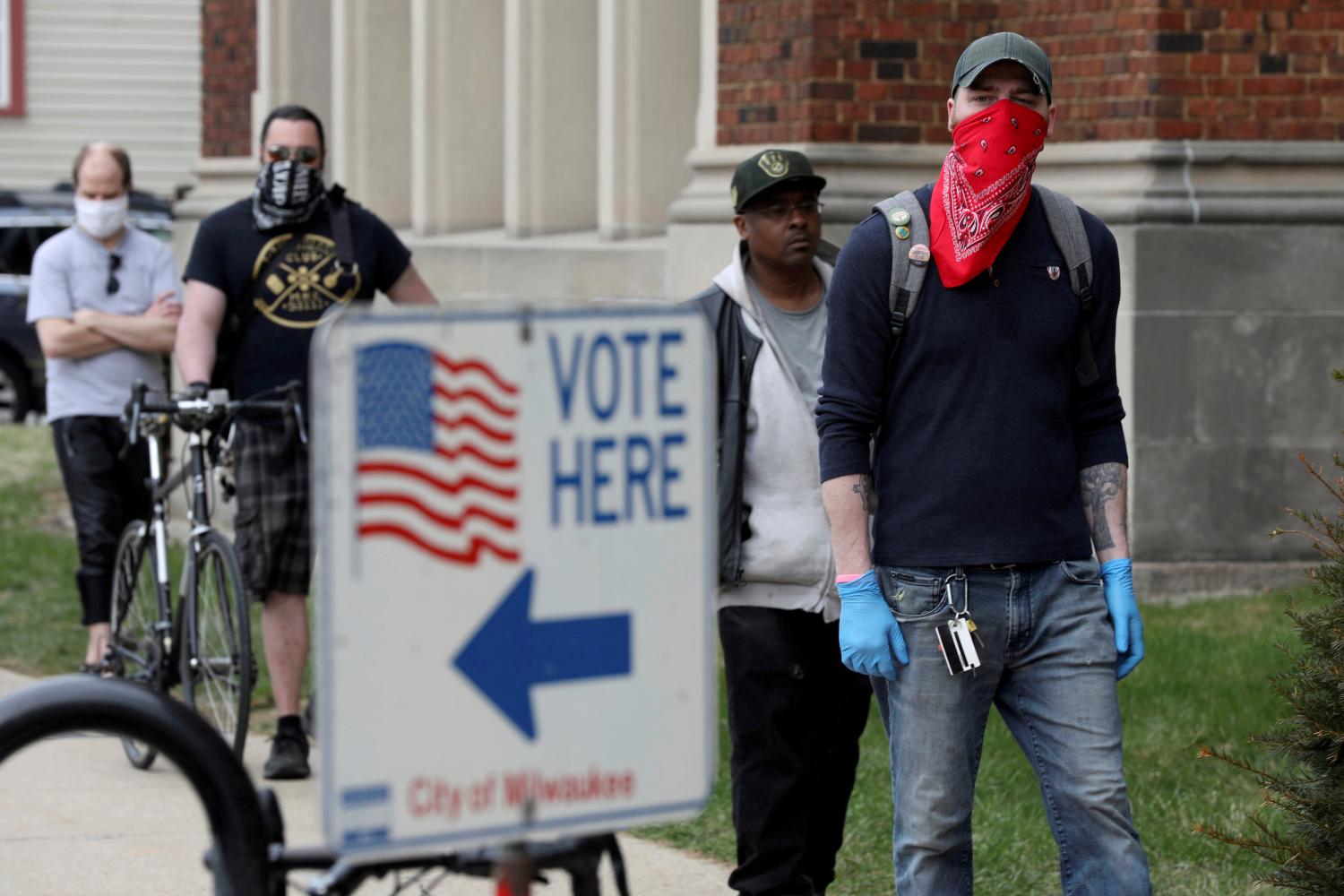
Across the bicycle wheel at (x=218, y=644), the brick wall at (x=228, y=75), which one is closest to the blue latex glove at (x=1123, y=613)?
the bicycle wheel at (x=218, y=644)

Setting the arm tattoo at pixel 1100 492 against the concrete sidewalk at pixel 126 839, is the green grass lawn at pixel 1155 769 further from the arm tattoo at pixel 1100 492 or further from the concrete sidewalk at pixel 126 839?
the arm tattoo at pixel 1100 492

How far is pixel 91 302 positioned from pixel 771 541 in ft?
13.2

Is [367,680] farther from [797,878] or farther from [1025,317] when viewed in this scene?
[797,878]

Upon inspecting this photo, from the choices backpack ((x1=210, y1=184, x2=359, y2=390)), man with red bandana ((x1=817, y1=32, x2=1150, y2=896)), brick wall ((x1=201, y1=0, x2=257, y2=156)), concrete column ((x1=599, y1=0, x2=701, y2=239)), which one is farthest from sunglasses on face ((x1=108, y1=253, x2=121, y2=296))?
brick wall ((x1=201, y1=0, x2=257, y2=156))

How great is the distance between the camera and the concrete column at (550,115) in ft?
37.6

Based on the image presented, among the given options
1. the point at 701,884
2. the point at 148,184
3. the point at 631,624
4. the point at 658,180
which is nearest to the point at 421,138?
the point at 658,180

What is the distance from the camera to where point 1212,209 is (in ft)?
29.2

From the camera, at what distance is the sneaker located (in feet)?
21.9

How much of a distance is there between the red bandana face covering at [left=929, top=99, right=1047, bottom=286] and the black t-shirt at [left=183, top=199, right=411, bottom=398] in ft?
10.3

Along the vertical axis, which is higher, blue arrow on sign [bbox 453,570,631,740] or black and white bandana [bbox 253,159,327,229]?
black and white bandana [bbox 253,159,327,229]

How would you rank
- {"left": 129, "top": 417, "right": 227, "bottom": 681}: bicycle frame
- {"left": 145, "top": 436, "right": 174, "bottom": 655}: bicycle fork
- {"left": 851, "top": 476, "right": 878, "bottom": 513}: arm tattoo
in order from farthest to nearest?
1. {"left": 145, "top": 436, "right": 174, "bottom": 655}: bicycle fork
2. {"left": 129, "top": 417, "right": 227, "bottom": 681}: bicycle frame
3. {"left": 851, "top": 476, "right": 878, "bottom": 513}: arm tattoo

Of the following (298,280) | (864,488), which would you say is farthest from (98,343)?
(864,488)

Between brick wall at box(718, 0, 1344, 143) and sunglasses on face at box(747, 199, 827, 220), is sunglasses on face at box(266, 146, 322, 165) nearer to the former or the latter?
sunglasses on face at box(747, 199, 827, 220)

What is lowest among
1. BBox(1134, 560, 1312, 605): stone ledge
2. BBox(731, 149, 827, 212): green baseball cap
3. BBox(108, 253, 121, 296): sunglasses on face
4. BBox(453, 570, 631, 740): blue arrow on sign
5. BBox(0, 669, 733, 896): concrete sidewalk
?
BBox(0, 669, 733, 896): concrete sidewalk
